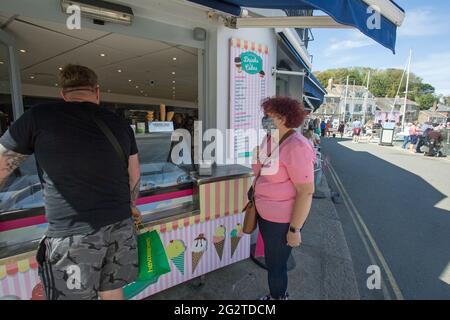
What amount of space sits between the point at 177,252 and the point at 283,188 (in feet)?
3.81

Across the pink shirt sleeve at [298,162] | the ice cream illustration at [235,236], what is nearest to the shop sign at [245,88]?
the ice cream illustration at [235,236]

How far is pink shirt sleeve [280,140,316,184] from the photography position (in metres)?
1.80

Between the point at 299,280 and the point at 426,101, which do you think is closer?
the point at 299,280

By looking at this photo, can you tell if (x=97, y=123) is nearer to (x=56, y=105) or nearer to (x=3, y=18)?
(x=56, y=105)

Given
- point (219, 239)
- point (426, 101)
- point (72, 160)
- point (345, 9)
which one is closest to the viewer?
point (72, 160)

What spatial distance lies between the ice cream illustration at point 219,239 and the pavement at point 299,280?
280 millimetres

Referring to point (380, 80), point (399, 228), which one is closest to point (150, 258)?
point (399, 228)

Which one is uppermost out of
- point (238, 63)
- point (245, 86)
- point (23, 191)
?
point (238, 63)

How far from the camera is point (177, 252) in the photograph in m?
2.35

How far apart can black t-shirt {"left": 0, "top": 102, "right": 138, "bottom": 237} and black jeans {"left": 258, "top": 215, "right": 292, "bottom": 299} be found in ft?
3.80

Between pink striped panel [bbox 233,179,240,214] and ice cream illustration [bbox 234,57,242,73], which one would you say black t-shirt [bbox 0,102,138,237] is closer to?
pink striped panel [bbox 233,179,240,214]

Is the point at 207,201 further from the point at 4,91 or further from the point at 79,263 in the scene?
the point at 4,91
